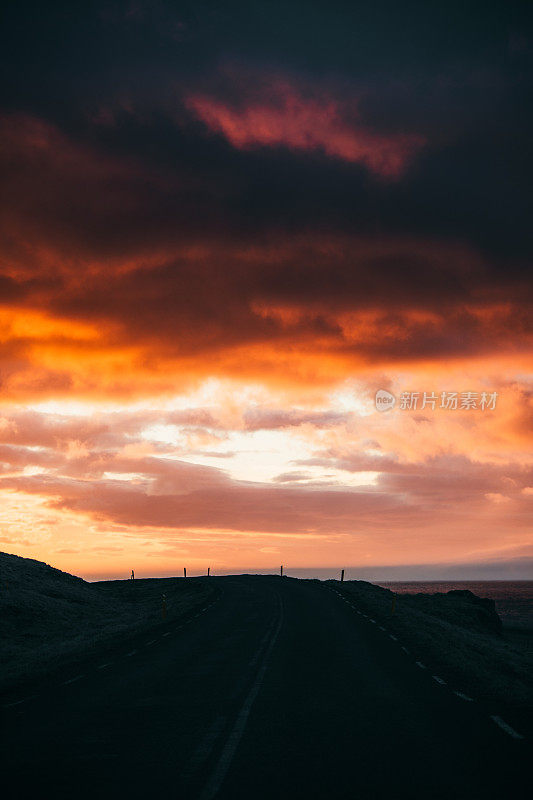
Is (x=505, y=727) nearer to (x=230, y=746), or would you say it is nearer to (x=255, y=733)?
(x=255, y=733)

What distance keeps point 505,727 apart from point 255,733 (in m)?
4.14

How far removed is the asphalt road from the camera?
8.60 m

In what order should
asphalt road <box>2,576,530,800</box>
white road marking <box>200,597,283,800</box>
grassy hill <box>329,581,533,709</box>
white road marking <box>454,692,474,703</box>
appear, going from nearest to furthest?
white road marking <box>200,597,283,800</box> < asphalt road <box>2,576,530,800</box> < white road marking <box>454,692,474,703</box> < grassy hill <box>329,581,533,709</box>

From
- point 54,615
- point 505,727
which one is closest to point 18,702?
point 505,727

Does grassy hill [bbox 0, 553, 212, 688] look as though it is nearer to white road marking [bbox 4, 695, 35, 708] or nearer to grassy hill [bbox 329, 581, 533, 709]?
white road marking [bbox 4, 695, 35, 708]

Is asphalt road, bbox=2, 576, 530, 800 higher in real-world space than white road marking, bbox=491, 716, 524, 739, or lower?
lower

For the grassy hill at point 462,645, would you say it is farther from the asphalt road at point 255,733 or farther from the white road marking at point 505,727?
the white road marking at point 505,727

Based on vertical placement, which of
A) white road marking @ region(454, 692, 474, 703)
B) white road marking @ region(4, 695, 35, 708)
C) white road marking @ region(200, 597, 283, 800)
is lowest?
white road marking @ region(4, 695, 35, 708)

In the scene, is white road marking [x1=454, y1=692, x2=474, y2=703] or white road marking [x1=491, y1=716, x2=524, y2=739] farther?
white road marking [x1=454, y1=692, x2=474, y2=703]

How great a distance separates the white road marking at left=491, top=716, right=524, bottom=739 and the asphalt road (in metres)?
0.12

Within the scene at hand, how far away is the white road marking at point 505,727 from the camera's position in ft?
38.0

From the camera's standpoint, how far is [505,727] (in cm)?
1226

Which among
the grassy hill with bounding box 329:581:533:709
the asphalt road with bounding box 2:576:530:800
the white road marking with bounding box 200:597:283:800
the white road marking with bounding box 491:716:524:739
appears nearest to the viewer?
the white road marking with bounding box 200:597:283:800

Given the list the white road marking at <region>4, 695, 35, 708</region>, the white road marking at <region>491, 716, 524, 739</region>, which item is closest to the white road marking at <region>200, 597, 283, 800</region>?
the white road marking at <region>491, 716, 524, 739</region>
